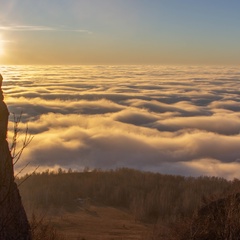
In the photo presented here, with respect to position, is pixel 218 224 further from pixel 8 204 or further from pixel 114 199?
pixel 114 199

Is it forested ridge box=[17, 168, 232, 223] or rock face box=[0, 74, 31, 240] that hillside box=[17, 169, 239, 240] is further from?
rock face box=[0, 74, 31, 240]

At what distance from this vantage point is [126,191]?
34750mm

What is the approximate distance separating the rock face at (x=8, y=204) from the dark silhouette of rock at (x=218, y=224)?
20.5ft

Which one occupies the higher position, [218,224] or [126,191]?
[218,224]

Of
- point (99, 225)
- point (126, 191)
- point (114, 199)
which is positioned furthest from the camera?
point (126, 191)

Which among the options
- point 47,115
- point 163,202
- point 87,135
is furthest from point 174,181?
point 47,115

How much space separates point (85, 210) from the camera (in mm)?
29312

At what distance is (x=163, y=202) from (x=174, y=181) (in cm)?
596

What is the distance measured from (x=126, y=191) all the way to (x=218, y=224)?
20190 millimetres

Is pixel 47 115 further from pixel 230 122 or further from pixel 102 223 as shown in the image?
pixel 102 223

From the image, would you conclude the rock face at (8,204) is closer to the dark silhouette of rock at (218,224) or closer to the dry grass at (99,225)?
the dark silhouette of rock at (218,224)

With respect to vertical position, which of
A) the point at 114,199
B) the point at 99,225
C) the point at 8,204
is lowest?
the point at 114,199

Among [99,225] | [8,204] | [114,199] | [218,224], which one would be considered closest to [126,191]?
[114,199]

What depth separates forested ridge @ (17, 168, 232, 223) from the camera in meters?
30.7
